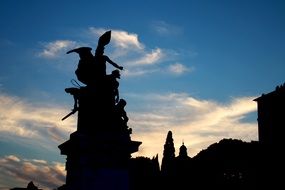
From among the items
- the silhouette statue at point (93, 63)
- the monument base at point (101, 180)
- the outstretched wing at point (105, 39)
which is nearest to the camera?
the monument base at point (101, 180)

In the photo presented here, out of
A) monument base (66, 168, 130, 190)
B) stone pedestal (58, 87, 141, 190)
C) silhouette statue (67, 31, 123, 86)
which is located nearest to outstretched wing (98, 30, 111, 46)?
silhouette statue (67, 31, 123, 86)

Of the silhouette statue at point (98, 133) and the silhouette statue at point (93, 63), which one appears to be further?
the silhouette statue at point (93, 63)

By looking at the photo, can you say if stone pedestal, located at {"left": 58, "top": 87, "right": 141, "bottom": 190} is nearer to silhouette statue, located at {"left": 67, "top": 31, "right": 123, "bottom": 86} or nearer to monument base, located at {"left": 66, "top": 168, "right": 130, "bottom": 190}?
monument base, located at {"left": 66, "top": 168, "right": 130, "bottom": 190}

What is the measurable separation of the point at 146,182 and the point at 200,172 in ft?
46.0

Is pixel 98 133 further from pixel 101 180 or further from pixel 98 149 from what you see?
pixel 101 180

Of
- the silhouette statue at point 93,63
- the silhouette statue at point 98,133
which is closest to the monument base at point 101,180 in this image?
the silhouette statue at point 98,133

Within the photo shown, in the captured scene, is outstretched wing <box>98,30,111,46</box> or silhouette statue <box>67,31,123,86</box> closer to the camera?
silhouette statue <box>67,31,123,86</box>

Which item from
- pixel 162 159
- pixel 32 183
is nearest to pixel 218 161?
pixel 162 159

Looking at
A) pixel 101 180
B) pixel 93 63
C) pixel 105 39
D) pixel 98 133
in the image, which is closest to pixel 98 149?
pixel 98 133

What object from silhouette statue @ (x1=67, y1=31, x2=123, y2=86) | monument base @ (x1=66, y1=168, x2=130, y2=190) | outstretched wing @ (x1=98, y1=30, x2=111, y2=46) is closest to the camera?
monument base @ (x1=66, y1=168, x2=130, y2=190)

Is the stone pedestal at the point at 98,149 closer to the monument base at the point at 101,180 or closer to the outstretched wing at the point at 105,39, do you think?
the monument base at the point at 101,180

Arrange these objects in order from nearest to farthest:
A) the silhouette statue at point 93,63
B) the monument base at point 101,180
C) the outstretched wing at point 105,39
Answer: the monument base at point 101,180 → the silhouette statue at point 93,63 → the outstretched wing at point 105,39

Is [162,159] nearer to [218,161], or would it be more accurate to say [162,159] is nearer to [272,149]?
[218,161]

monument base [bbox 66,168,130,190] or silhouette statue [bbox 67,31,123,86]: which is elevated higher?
silhouette statue [bbox 67,31,123,86]
